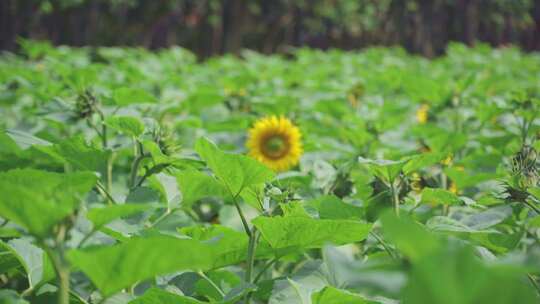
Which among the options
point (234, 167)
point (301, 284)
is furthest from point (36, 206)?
point (301, 284)

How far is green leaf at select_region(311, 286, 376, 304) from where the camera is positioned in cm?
85

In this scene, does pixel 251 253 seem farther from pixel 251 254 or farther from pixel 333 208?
pixel 333 208

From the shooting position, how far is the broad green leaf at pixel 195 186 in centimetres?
105

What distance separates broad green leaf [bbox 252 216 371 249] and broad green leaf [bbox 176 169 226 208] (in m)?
0.18

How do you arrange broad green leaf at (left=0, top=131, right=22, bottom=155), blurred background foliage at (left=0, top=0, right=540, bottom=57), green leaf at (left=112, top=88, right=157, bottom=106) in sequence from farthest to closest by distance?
blurred background foliage at (left=0, top=0, right=540, bottom=57), green leaf at (left=112, top=88, right=157, bottom=106), broad green leaf at (left=0, top=131, right=22, bottom=155)

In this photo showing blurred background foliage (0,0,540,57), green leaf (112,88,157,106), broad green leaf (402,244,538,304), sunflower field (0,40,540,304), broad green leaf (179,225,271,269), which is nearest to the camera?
broad green leaf (402,244,538,304)

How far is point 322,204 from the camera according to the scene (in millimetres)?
1150

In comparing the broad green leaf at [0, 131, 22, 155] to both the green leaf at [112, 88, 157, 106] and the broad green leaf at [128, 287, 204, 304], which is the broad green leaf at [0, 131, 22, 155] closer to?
the green leaf at [112, 88, 157, 106]

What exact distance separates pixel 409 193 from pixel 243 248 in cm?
47

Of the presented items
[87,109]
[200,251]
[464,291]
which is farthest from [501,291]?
[87,109]

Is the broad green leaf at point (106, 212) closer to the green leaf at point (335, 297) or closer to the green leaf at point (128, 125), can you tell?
the green leaf at point (335, 297)

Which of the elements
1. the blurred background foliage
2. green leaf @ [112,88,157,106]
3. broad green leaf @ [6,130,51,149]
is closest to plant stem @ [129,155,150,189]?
broad green leaf @ [6,130,51,149]

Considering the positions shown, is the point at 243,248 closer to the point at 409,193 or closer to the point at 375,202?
the point at 375,202

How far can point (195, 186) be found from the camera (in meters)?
1.08
